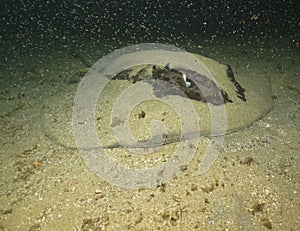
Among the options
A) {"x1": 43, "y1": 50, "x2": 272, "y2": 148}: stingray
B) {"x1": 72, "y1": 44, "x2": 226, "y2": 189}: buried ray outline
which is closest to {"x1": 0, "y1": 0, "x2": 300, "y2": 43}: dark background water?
{"x1": 43, "y1": 50, "x2": 272, "y2": 148}: stingray

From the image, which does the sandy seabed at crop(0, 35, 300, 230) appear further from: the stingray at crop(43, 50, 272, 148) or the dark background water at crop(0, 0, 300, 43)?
the dark background water at crop(0, 0, 300, 43)

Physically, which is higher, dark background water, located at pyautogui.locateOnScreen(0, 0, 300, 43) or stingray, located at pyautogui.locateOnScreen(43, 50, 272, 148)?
stingray, located at pyautogui.locateOnScreen(43, 50, 272, 148)

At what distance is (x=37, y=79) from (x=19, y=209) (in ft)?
17.2

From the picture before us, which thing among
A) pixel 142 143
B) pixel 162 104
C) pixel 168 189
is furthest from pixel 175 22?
pixel 168 189

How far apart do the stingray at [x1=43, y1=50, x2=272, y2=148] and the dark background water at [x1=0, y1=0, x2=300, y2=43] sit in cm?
778

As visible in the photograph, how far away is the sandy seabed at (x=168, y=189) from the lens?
304 cm

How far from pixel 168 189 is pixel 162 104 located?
52.9 inches

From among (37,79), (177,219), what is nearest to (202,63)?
(177,219)

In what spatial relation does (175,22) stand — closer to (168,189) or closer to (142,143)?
(142,143)

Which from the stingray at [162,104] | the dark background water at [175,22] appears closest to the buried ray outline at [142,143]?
the stingray at [162,104]

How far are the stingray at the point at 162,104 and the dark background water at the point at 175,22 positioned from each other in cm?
778

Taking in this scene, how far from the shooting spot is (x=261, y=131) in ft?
14.2

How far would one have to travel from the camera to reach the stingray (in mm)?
3705

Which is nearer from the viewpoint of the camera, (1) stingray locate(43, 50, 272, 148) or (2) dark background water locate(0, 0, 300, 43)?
(1) stingray locate(43, 50, 272, 148)
